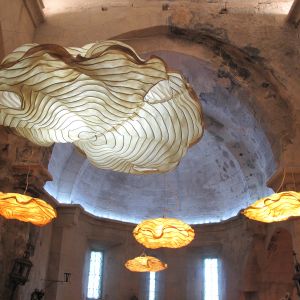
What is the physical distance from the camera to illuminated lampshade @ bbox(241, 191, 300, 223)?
241 inches

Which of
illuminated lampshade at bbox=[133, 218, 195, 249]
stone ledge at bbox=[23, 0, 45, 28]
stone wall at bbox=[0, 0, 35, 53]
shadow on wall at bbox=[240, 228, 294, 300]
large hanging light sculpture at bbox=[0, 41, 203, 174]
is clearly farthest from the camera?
shadow on wall at bbox=[240, 228, 294, 300]

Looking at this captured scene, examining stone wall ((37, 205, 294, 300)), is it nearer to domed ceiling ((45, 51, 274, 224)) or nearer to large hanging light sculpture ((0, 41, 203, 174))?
domed ceiling ((45, 51, 274, 224))

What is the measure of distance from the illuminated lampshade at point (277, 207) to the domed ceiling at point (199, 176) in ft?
9.14

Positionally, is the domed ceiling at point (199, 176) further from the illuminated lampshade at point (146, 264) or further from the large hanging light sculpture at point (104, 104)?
the large hanging light sculpture at point (104, 104)

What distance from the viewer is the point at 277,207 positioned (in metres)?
6.29

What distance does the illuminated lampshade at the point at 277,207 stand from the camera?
6.13 meters

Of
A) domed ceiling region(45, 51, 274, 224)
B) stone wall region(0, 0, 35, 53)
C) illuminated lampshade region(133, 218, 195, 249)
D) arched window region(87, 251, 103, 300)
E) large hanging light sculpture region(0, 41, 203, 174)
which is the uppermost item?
stone wall region(0, 0, 35, 53)

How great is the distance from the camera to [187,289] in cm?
1243

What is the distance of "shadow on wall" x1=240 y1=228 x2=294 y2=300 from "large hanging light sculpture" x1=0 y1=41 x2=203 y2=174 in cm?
672

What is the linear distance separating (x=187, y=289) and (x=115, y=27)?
7.59 meters

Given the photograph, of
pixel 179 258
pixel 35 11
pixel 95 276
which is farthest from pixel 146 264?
pixel 35 11

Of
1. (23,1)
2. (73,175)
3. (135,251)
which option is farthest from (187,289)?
(23,1)

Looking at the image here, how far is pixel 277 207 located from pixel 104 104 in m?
3.55

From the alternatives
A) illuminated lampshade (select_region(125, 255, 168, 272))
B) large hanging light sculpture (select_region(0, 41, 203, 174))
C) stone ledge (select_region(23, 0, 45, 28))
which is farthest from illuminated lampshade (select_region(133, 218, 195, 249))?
stone ledge (select_region(23, 0, 45, 28))
